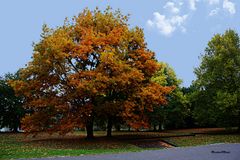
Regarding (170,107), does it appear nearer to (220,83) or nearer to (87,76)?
(220,83)

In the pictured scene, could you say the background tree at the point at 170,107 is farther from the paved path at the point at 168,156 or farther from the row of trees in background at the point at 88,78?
the paved path at the point at 168,156

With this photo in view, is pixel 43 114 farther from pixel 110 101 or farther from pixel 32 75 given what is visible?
pixel 110 101

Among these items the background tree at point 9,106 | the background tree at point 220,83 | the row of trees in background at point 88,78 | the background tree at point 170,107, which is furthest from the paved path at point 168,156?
the background tree at point 9,106

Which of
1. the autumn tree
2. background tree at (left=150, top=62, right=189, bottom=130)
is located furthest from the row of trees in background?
background tree at (left=150, top=62, right=189, bottom=130)

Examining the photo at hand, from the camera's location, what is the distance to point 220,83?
44500mm

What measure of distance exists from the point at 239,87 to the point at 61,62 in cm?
2169

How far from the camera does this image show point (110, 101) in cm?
3375

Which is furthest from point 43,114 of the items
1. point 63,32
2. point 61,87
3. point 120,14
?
point 120,14

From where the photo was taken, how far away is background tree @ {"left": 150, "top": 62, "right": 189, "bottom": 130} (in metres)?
55.6

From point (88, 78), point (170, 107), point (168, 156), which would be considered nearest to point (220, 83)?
point (170, 107)

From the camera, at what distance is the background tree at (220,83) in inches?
1660

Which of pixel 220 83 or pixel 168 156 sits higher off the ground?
pixel 220 83

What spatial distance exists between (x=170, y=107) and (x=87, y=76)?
2881cm

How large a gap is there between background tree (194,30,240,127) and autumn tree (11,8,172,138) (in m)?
9.88
